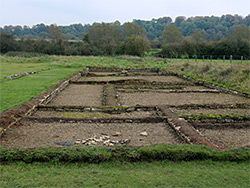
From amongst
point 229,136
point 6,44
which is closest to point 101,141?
point 229,136

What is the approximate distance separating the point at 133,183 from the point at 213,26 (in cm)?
9536

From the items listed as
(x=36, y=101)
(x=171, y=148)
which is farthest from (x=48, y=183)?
(x=36, y=101)

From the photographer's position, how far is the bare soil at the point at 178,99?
1093 centimetres

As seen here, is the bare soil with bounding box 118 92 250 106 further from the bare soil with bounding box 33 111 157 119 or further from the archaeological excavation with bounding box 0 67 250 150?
the bare soil with bounding box 33 111 157 119

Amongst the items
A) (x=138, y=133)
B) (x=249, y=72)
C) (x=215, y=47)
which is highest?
(x=215, y=47)

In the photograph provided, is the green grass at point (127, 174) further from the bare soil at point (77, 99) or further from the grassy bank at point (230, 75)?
the grassy bank at point (230, 75)

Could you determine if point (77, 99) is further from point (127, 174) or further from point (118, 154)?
point (127, 174)

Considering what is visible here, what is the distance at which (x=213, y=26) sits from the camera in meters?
88.4

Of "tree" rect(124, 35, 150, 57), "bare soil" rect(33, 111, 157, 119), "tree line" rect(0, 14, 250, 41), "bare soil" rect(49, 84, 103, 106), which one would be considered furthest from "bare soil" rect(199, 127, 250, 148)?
"tree line" rect(0, 14, 250, 41)

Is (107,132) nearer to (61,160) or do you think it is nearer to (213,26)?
(61,160)

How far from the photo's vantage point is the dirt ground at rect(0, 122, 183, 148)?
5.88 meters

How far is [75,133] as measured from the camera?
6559 mm

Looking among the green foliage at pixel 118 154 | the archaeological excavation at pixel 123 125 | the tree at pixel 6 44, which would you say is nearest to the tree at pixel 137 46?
the tree at pixel 6 44

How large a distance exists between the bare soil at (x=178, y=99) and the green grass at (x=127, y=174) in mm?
6160
